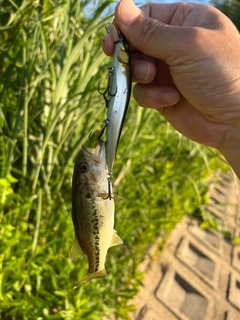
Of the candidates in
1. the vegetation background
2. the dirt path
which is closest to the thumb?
the vegetation background

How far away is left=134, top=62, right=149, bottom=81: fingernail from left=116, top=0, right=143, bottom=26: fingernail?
0.52 feet

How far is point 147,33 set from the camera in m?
1.32

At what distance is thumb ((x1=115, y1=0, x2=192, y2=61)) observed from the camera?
1.29 meters

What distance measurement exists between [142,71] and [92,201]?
0.58m

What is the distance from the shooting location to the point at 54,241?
2.06 m

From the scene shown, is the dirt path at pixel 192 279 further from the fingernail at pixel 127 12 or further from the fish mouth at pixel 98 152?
the fingernail at pixel 127 12

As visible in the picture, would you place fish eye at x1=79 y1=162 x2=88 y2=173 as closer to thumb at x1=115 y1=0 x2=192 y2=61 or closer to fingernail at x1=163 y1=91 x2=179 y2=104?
thumb at x1=115 y1=0 x2=192 y2=61

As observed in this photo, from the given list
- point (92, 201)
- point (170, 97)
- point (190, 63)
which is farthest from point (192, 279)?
point (92, 201)

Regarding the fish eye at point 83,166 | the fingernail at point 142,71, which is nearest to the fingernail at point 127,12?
the fingernail at point 142,71

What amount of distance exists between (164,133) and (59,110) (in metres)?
1.29

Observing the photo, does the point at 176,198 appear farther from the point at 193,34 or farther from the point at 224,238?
the point at 193,34

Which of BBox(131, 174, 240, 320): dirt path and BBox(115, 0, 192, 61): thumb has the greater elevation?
BBox(115, 0, 192, 61): thumb

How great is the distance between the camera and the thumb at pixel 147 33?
1.29m

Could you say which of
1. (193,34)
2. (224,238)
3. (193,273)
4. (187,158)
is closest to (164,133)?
(187,158)
